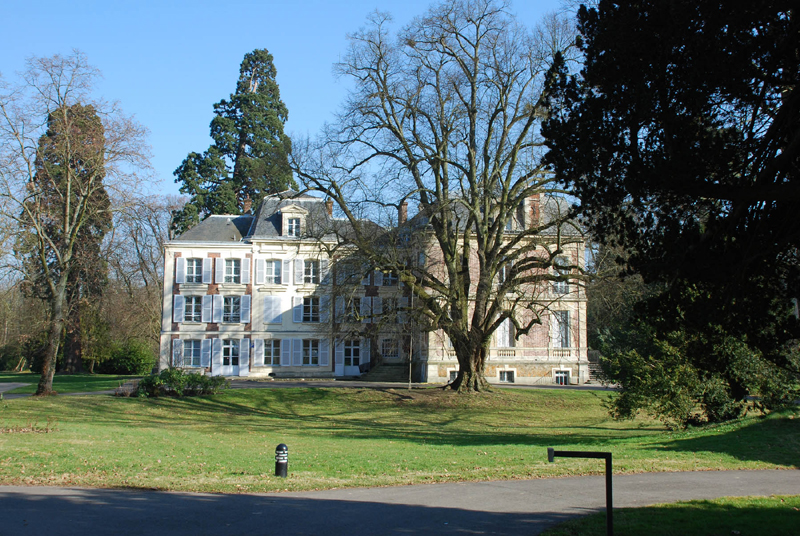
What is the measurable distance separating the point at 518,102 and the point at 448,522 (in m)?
22.0

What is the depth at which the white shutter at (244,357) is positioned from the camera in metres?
44.5

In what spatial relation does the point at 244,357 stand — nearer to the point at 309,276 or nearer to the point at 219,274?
the point at 219,274

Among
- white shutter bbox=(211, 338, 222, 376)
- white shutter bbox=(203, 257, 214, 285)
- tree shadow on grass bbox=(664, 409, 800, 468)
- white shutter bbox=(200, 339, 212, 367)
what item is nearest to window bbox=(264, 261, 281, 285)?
white shutter bbox=(203, 257, 214, 285)

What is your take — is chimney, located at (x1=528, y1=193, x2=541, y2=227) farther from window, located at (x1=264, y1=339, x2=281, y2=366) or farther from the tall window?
window, located at (x1=264, y1=339, x2=281, y2=366)

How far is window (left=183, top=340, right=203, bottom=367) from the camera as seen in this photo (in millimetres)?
44312

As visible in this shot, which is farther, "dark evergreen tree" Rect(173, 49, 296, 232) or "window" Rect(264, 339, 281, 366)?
"dark evergreen tree" Rect(173, 49, 296, 232)

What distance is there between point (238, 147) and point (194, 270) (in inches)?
703

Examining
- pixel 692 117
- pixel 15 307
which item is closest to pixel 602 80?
pixel 692 117

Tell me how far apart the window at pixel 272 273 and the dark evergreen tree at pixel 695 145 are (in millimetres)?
37512

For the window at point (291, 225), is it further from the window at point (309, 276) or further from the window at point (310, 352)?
the window at point (310, 352)

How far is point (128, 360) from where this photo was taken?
5066 centimetres

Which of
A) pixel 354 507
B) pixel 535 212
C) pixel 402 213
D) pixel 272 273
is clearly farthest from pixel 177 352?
pixel 354 507

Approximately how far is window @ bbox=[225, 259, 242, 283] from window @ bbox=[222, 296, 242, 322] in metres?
1.18

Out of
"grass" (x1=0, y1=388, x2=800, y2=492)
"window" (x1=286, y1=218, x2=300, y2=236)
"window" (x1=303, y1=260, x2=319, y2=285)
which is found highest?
"window" (x1=286, y1=218, x2=300, y2=236)
